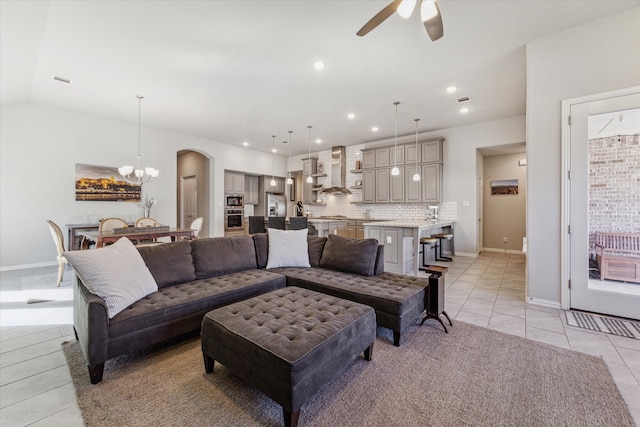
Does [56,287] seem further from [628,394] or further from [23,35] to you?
[628,394]

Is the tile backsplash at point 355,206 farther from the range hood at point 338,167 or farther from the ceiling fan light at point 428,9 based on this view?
the ceiling fan light at point 428,9

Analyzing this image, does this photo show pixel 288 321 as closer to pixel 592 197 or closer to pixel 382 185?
pixel 592 197

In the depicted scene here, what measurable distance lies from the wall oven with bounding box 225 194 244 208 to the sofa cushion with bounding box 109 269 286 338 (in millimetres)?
5634

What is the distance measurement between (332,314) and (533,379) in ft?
4.55

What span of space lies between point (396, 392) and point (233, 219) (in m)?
7.53

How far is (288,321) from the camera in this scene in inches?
68.4

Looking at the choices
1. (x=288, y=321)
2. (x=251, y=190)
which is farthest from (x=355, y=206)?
(x=288, y=321)

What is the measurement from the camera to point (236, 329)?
1624 millimetres

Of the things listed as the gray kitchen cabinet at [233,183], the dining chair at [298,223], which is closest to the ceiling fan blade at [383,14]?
the dining chair at [298,223]

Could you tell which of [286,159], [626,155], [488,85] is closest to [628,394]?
[626,155]

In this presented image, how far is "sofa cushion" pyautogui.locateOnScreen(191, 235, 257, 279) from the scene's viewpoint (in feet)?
9.31

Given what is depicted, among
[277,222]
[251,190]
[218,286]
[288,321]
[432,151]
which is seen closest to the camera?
[288,321]

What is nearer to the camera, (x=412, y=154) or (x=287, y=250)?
(x=287, y=250)

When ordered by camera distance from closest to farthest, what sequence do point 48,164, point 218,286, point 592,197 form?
point 218,286 < point 592,197 < point 48,164
